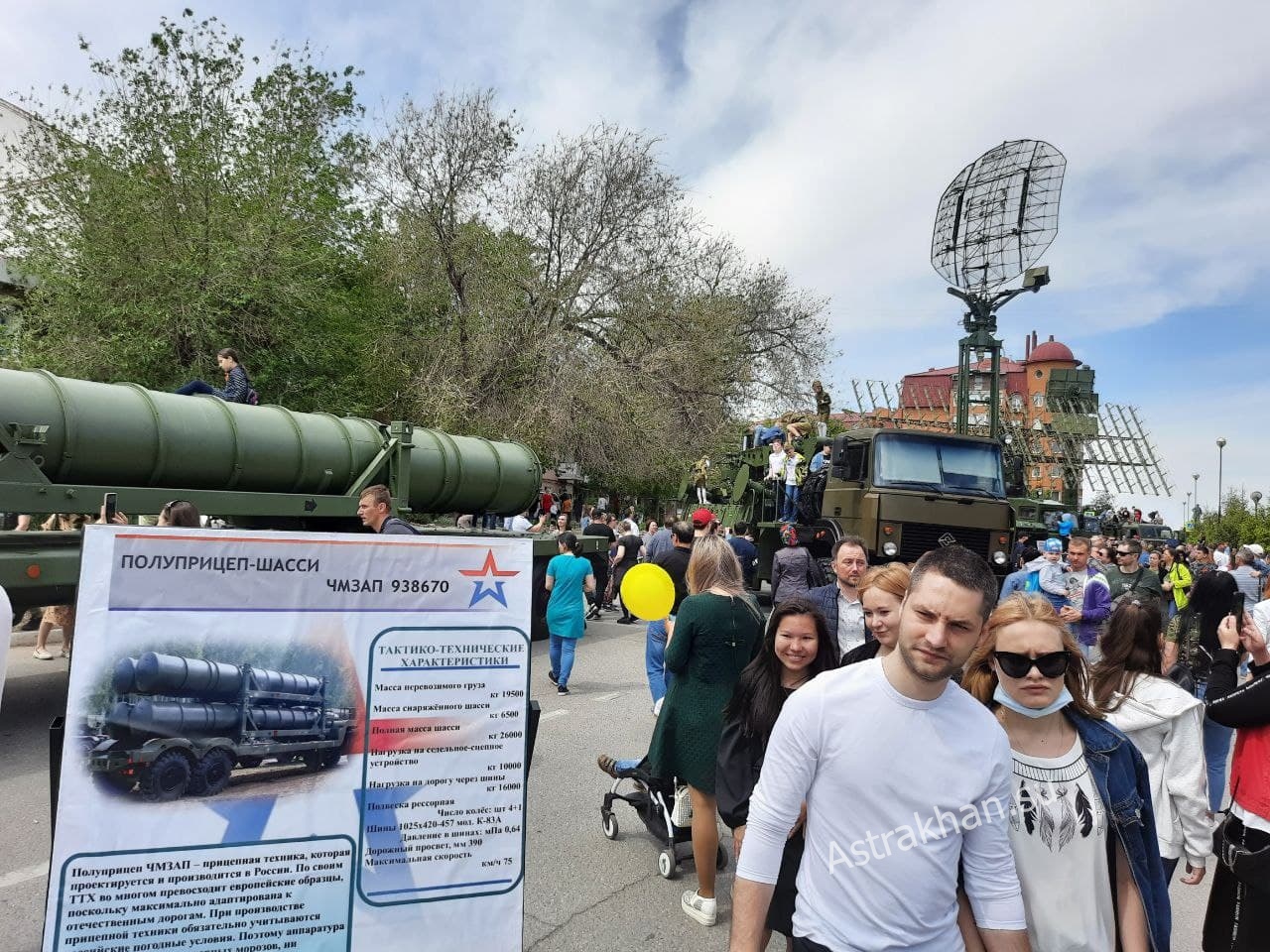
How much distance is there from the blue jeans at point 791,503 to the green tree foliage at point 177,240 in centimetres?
983

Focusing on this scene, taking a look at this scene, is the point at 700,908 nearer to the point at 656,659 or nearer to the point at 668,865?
the point at 668,865

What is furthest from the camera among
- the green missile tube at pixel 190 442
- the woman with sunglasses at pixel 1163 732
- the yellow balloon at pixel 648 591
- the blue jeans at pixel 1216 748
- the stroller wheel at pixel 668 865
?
the green missile tube at pixel 190 442

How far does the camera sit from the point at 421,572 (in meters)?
2.47

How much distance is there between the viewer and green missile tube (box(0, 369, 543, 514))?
6613 mm

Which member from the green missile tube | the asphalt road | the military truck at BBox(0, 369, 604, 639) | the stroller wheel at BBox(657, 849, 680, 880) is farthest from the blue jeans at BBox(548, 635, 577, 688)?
the stroller wheel at BBox(657, 849, 680, 880)

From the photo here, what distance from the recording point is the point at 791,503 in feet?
46.7

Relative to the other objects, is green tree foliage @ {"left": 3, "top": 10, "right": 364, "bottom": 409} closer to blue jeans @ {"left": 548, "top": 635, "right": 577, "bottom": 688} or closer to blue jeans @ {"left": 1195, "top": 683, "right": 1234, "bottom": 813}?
blue jeans @ {"left": 548, "top": 635, "right": 577, "bottom": 688}

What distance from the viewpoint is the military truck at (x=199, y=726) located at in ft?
6.69

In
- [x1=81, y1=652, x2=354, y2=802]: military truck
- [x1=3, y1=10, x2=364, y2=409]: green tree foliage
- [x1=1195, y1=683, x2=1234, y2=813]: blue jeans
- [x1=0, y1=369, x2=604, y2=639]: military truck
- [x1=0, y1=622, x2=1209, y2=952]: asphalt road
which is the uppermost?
[x1=3, y1=10, x2=364, y2=409]: green tree foliage

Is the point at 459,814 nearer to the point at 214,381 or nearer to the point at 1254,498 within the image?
the point at 214,381

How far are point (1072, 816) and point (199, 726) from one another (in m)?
2.22

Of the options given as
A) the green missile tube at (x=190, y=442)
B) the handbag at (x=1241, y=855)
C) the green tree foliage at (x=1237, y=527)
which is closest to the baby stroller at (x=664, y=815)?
the handbag at (x=1241, y=855)

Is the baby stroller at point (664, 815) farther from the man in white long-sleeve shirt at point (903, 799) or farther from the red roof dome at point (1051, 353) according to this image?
the red roof dome at point (1051, 353)

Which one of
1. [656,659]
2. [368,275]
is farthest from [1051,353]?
[656,659]
